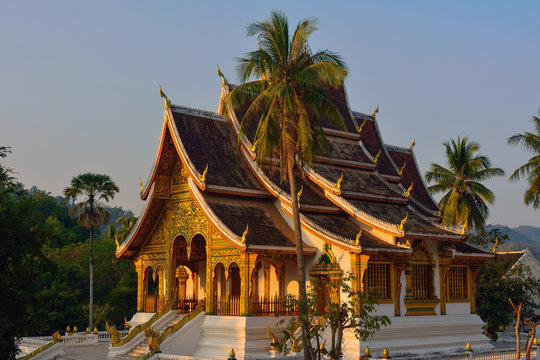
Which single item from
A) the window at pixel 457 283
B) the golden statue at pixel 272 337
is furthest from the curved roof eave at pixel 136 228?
the window at pixel 457 283

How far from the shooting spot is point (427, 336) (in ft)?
69.9

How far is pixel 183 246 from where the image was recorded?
24031mm

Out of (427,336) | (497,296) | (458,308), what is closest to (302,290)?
(427,336)

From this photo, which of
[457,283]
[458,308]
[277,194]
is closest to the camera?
[277,194]

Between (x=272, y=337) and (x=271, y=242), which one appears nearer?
(x=272, y=337)

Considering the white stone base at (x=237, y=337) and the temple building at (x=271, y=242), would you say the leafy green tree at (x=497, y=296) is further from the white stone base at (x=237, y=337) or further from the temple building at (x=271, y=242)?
the white stone base at (x=237, y=337)

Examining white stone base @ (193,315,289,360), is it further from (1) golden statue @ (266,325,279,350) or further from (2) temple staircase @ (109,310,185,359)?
(2) temple staircase @ (109,310,185,359)

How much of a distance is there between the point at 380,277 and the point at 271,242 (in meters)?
3.46

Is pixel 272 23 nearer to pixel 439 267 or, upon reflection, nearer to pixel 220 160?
pixel 220 160

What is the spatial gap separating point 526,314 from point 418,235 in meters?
11.8

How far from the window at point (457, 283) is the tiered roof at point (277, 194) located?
80cm

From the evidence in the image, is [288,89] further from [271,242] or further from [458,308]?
[458,308]

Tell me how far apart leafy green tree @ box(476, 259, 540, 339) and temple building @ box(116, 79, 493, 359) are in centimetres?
484

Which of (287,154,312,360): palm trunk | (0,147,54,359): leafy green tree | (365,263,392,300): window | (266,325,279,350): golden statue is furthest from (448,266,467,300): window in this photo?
(0,147,54,359): leafy green tree
